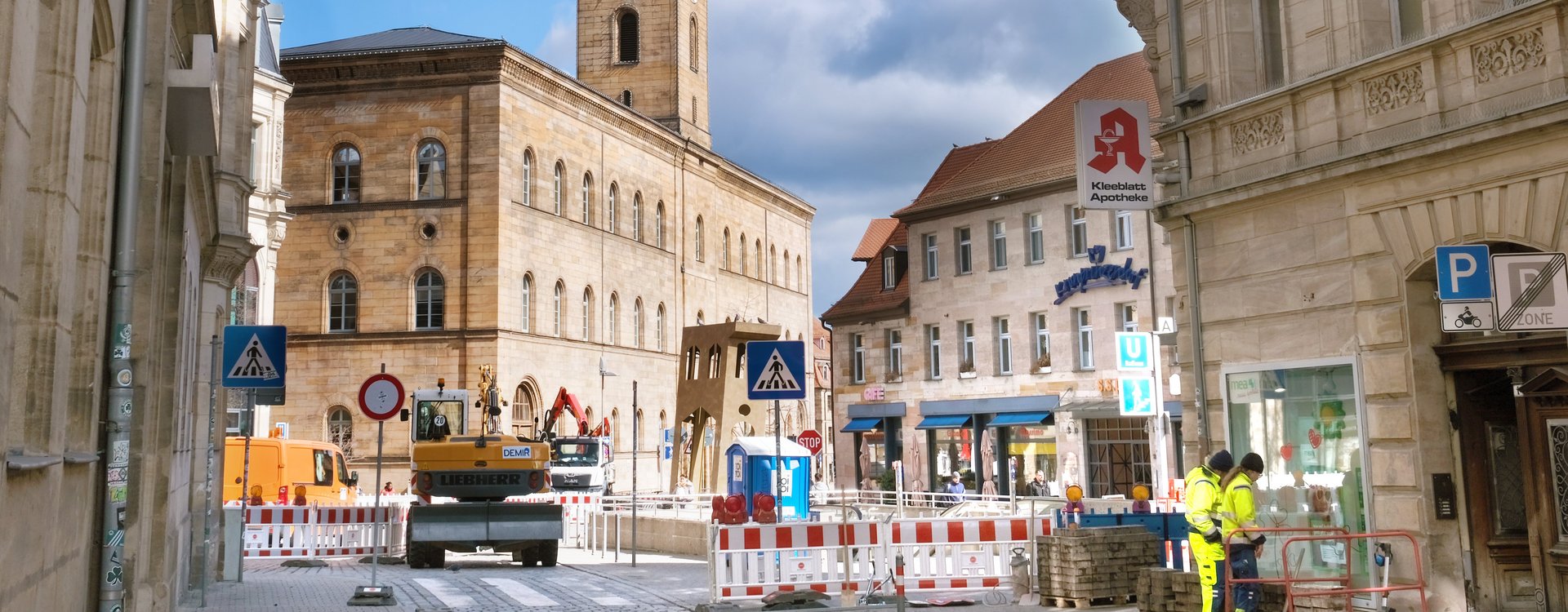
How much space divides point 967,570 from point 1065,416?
23514 millimetres

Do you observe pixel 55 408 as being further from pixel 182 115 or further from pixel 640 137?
pixel 640 137

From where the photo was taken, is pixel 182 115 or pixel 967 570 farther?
pixel 967 570

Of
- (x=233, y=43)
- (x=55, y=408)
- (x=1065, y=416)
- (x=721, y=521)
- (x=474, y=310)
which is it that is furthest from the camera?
(x=474, y=310)

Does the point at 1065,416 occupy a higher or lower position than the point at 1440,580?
higher

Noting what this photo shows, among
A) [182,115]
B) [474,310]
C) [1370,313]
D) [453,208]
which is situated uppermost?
[453,208]

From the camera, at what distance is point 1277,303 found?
524 inches

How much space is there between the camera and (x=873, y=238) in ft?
202

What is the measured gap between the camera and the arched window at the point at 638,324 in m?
58.7

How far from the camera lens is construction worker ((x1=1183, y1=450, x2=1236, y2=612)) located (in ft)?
Answer: 37.0

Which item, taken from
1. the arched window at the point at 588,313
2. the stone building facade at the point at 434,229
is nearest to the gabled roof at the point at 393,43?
the stone building facade at the point at 434,229

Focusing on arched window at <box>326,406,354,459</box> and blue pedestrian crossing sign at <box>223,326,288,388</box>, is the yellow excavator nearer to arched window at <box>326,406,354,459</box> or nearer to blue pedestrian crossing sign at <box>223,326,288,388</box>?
blue pedestrian crossing sign at <box>223,326,288,388</box>

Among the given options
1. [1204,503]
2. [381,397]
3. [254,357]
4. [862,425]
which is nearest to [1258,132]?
[1204,503]

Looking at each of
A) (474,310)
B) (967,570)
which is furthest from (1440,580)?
(474,310)

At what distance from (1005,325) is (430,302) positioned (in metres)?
19.6
